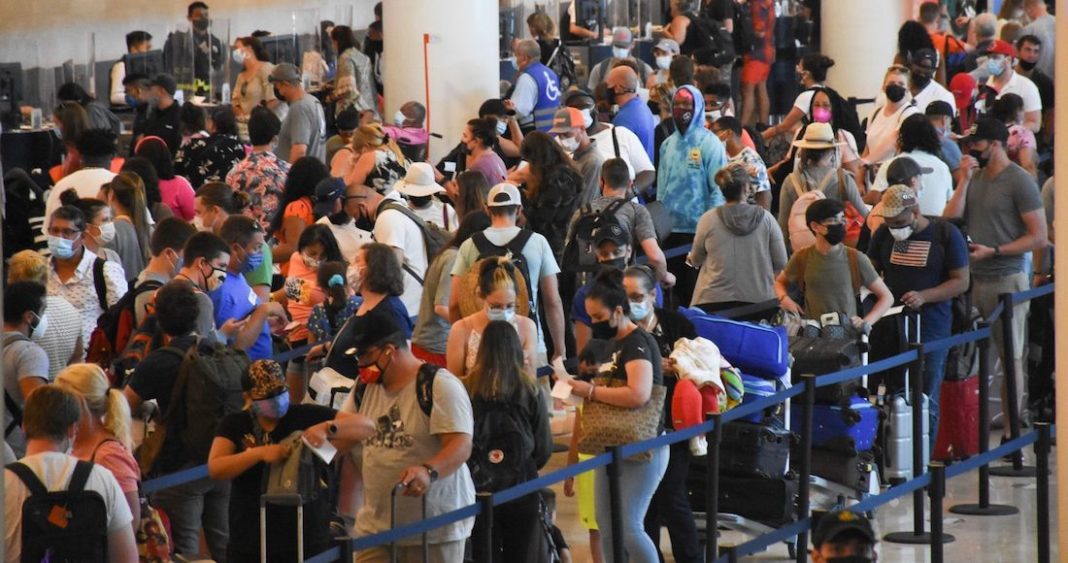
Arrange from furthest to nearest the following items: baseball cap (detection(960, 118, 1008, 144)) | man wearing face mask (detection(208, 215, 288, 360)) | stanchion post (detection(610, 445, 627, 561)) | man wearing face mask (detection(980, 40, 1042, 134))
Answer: man wearing face mask (detection(980, 40, 1042, 134)) < baseball cap (detection(960, 118, 1008, 144)) < man wearing face mask (detection(208, 215, 288, 360)) < stanchion post (detection(610, 445, 627, 561))

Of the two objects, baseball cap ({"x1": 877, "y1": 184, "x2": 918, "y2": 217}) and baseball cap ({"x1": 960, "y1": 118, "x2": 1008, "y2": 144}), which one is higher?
baseball cap ({"x1": 960, "y1": 118, "x2": 1008, "y2": 144})

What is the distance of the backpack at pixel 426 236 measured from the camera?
423 inches

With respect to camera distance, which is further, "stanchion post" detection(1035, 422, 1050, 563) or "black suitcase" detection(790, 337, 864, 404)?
"black suitcase" detection(790, 337, 864, 404)

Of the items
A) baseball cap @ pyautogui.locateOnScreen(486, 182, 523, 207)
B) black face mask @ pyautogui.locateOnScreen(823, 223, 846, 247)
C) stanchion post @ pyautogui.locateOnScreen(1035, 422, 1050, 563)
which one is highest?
baseball cap @ pyautogui.locateOnScreen(486, 182, 523, 207)

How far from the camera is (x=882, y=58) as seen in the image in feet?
71.6

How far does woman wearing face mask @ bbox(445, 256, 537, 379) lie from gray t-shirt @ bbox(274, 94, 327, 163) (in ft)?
18.8

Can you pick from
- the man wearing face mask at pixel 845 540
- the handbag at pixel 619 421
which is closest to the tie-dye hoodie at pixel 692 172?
the handbag at pixel 619 421

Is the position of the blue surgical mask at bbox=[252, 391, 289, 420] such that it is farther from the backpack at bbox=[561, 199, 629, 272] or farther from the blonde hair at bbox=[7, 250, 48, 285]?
the backpack at bbox=[561, 199, 629, 272]

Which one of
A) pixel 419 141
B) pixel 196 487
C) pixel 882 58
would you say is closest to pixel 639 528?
pixel 196 487

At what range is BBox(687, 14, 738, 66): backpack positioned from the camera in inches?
737

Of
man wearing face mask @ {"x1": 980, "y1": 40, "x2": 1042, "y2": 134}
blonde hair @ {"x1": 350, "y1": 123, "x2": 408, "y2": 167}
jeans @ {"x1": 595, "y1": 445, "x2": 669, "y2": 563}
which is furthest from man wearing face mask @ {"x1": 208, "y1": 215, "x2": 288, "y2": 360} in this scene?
man wearing face mask @ {"x1": 980, "y1": 40, "x2": 1042, "y2": 134}

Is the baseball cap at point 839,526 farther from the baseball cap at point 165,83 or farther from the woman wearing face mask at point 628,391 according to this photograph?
the baseball cap at point 165,83

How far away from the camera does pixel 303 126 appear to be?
14.4 metres

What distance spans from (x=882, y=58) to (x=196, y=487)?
1500 centimetres
